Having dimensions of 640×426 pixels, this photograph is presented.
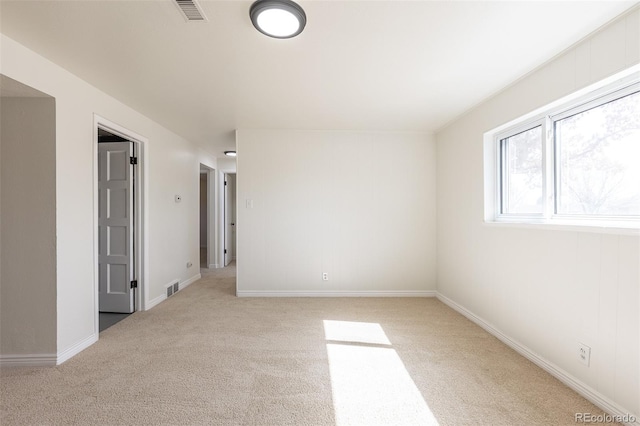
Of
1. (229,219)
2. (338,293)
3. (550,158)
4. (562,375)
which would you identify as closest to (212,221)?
(229,219)

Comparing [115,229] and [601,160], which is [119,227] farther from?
[601,160]

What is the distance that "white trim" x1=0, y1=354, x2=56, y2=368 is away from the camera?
2234mm

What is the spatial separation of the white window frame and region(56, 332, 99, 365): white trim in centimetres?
391

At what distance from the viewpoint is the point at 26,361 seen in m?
2.24

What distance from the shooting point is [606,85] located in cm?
183

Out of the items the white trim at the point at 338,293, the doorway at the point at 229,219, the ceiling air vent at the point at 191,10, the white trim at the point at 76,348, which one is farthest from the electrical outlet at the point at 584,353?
the doorway at the point at 229,219

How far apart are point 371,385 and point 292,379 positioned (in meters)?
0.56

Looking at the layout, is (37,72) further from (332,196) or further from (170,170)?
(332,196)

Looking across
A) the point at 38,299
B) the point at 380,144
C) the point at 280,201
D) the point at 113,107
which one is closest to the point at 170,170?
the point at 113,107

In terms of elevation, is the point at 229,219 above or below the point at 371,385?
above

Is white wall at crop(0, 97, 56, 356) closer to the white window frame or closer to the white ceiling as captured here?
the white ceiling

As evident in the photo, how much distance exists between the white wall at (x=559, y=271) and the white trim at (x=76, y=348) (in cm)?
375

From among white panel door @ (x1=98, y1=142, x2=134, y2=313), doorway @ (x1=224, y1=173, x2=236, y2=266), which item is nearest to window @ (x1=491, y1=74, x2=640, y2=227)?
white panel door @ (x1=98, y1=142, x2=134, y2=313)

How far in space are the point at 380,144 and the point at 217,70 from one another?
8.13 feet
